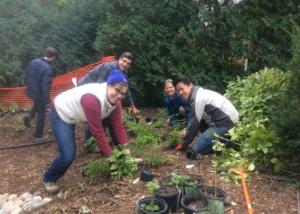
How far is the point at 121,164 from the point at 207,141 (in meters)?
1.63

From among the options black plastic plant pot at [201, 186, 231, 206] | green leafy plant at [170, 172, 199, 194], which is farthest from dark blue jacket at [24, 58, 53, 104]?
black plastic plant pot at [201, 186, 231, 206]

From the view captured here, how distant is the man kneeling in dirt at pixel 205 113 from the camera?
24.0 feet

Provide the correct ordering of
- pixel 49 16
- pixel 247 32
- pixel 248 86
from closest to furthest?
1. pixel 248 86
2. pixel 247 32
3. pixel 49 16

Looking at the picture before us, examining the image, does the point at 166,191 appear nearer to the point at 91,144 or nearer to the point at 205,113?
the point at 205,113

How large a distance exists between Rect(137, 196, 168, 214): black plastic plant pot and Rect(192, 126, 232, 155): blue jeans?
6.32 ft

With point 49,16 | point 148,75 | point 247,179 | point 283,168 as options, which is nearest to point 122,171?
point 247,179

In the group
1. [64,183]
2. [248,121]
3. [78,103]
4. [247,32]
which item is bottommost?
[64,183]

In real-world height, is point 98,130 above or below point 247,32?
below

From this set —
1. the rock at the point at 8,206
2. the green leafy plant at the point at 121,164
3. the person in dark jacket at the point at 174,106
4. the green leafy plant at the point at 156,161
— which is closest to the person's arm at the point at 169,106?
the person in dark jacket at the point at 174,106

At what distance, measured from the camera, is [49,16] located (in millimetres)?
11711

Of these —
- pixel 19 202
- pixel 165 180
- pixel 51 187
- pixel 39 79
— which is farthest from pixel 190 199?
pixel 39 79

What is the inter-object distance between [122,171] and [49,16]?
6.48 m

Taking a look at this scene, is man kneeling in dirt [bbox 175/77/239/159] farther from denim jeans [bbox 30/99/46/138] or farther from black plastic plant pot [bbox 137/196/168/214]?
denim jeans [bbox 30/99/46/138]

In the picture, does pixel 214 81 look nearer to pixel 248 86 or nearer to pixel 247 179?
pixel 248 86
